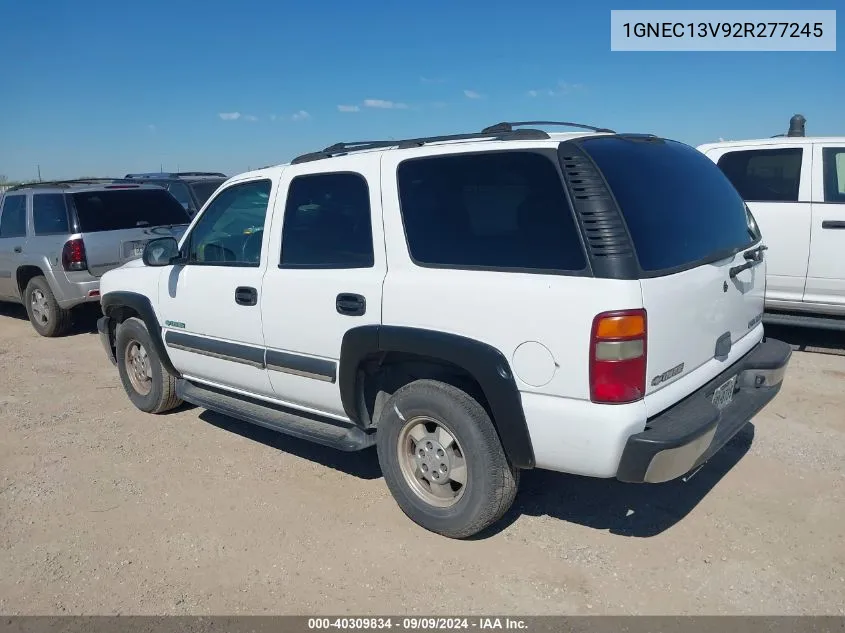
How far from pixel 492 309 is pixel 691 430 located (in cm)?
97

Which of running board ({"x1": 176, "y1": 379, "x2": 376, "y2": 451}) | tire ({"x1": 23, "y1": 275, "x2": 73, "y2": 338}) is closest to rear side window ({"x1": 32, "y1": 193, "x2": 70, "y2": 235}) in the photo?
tire ({"x1": 23, "y1": 275, "x2": 73, "y2": 338})

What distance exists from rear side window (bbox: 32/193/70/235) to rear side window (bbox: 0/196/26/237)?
0.37 m

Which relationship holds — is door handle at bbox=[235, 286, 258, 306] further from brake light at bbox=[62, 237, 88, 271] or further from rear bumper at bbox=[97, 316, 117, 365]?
brake light at bbox=[62, 237, 88, 271]

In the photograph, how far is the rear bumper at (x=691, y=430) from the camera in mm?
2846

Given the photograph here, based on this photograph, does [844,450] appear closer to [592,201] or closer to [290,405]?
[592,201]

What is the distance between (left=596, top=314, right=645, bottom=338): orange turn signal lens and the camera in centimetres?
279

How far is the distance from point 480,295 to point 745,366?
1.59 meters

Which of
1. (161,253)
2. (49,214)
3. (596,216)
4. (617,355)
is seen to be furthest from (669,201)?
(49,214)

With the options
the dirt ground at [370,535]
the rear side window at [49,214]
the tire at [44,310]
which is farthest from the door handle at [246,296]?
the tire at [44,310]

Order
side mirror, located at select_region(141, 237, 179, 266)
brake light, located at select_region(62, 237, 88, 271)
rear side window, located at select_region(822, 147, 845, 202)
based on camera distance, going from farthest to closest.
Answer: brake light, located at select_region(62, 237, 88, 271) → rear side window, located at select_region(822, 147, 845, 202) → side mirror, located at select_region(141, 237, 179, 266)

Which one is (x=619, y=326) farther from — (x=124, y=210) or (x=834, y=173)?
(x=124, y=210)

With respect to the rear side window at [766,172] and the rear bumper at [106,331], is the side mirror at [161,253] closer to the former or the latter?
the rear bumper at [106,331]

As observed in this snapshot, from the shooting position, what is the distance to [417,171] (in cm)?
352

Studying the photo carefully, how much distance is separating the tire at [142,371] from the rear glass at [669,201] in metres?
3.65
